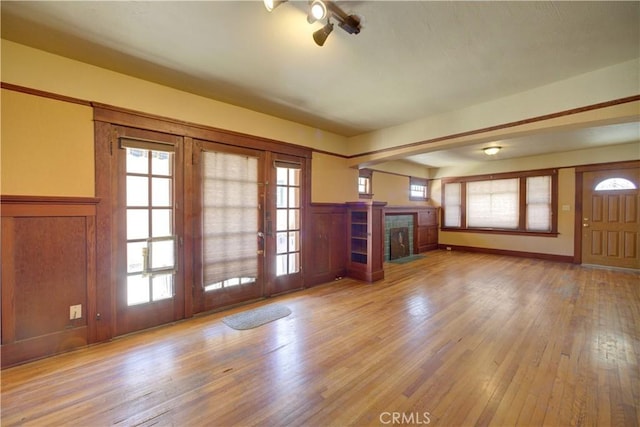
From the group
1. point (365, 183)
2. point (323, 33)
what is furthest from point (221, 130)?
point (365, 183)

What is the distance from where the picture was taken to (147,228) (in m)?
2.88

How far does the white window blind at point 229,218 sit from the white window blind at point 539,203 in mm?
7120

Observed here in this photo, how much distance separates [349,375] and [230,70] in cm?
307

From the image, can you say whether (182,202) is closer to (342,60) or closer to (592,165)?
(342,60)

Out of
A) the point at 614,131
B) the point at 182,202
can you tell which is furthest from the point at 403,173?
the point at 182,202

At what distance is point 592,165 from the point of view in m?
5.82

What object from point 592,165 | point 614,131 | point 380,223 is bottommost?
point 380,223

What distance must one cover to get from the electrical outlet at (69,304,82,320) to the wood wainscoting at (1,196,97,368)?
1cm

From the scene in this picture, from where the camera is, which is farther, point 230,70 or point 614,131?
point 614,131

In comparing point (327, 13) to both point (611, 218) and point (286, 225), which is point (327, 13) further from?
point (611, 218)

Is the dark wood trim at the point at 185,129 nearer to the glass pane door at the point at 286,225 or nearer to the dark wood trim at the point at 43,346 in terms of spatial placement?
the glass pane door at the point at 286,225

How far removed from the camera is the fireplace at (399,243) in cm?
680

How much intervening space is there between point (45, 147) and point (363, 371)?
3.43 m

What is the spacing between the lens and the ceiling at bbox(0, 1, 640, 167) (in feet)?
6.14
